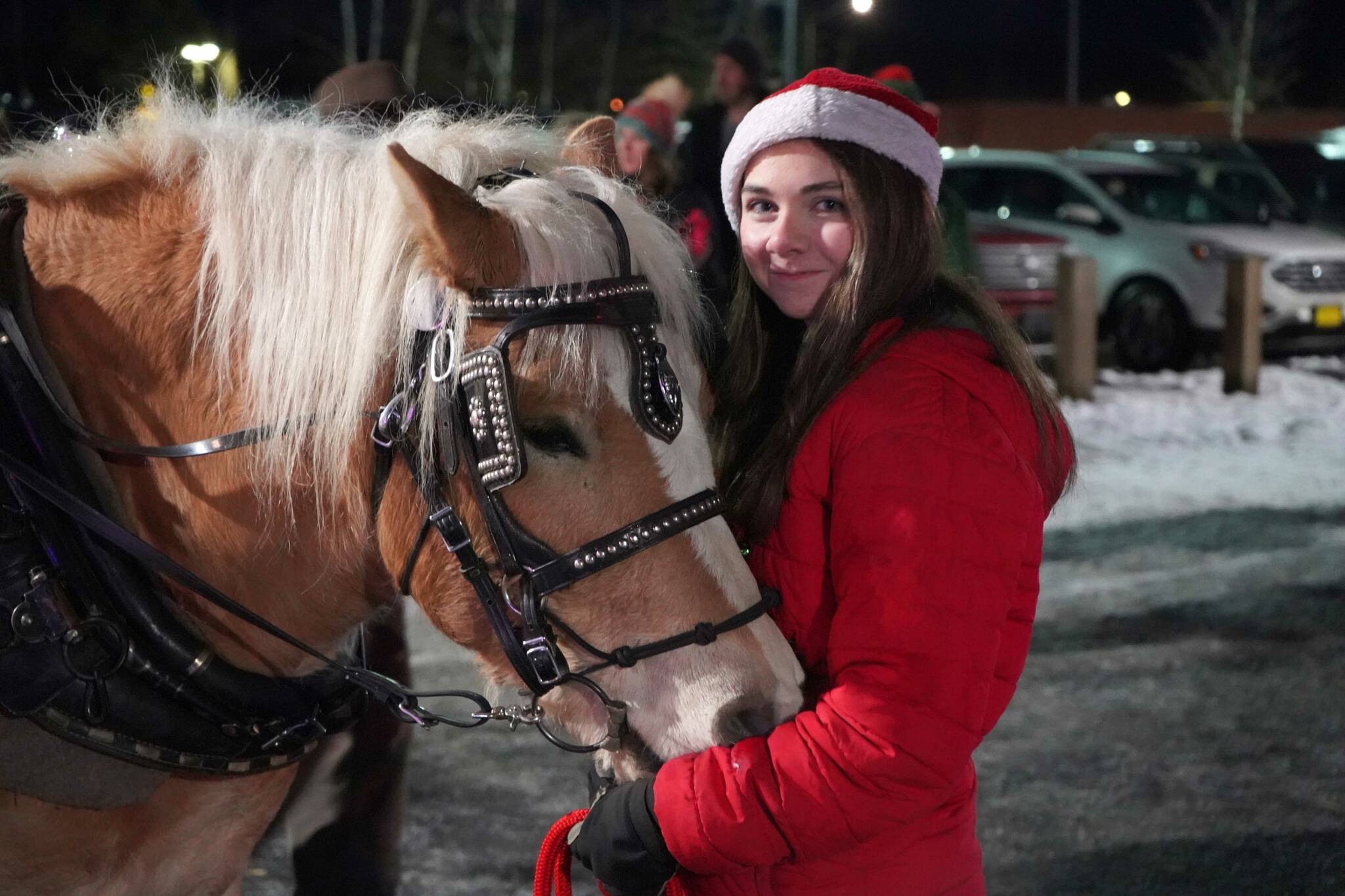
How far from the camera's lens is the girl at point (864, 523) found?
4.84ft

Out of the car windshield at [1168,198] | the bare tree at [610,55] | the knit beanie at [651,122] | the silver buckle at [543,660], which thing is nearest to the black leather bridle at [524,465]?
the silver buckle at [543,660]

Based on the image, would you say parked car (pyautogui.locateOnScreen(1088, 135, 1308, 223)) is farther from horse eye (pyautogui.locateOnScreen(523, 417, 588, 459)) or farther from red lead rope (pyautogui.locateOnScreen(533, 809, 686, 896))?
horse eye (pyautogui.locateOnScreen(523, 417, 588, 459))

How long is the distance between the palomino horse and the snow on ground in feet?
14.6

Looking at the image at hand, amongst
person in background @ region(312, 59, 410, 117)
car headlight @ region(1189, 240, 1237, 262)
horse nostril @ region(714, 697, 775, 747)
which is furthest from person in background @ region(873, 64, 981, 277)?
car headlight @ region(1189, 240, 1237, 262)

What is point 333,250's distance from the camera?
1.64 m

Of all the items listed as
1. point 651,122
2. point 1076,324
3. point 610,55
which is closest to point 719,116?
point 651,122

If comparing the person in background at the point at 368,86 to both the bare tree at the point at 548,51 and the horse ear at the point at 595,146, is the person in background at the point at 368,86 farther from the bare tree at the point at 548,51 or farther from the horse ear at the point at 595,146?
the bare tree at the point at 548,51

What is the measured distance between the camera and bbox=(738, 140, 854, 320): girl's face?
1745 mm

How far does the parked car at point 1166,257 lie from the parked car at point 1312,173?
14.9 feet

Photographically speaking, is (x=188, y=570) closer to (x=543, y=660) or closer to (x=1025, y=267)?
(x=543, y=660)

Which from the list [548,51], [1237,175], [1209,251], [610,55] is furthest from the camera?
[610,55]

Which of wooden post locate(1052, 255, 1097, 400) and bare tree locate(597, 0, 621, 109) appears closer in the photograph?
wooden post locate(1052, 255, 1097, 400)

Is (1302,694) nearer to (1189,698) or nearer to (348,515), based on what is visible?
(1189,698)

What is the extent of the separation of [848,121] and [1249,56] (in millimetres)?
34972
